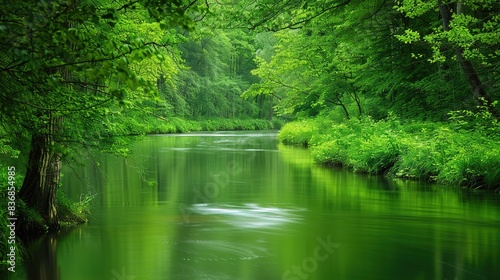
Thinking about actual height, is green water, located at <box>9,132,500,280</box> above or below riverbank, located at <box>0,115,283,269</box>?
below

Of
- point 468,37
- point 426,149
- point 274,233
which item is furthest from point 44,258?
point 426,149

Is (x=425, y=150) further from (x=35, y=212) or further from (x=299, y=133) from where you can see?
(x=299, y=133)

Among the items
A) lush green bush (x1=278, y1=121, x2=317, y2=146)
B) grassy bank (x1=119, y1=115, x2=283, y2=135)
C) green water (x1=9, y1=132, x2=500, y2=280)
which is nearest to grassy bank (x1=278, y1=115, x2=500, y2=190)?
green water (x1=9, y1=132, x2=500, y2=280)

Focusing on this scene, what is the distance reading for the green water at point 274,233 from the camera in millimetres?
7070

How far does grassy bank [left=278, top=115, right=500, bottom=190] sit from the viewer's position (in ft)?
44.6

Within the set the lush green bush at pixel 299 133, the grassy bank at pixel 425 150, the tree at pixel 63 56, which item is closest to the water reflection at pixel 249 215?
the tree at pixel 63 56

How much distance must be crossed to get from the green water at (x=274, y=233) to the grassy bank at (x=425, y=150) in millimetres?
707

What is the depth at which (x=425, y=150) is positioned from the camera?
600 inches

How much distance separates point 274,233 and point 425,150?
7476mm

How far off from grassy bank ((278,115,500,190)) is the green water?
2.32 ft

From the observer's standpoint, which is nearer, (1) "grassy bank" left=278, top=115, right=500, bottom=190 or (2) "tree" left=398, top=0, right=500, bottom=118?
(2) "tree" left=398, top=0, right=500, bottom=118

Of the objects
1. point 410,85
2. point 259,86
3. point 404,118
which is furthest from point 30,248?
point 259,86

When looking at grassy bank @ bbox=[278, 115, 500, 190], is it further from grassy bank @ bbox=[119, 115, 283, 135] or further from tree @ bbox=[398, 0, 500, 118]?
grassy bank @ bbox=[119, 115, 283, 135]

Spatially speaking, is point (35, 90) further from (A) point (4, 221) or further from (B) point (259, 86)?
(B) point (259, 86)
